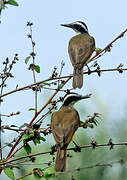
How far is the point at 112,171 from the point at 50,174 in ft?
22.5

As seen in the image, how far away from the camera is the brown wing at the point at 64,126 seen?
4328mm

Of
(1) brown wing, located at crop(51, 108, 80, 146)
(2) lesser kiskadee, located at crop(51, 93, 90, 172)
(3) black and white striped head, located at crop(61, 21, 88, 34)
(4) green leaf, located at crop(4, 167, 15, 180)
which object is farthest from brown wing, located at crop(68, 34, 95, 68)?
(4) green leaf, located at crop(4, 167, 15, 180)

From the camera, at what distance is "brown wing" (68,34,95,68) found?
17.4 ft

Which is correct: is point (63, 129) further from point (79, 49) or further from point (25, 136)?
point (79, 49)

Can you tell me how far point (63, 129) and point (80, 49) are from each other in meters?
1.36

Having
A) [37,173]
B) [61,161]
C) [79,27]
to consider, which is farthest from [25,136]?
[79,27]

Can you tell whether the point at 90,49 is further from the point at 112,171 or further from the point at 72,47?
the point at 112,171

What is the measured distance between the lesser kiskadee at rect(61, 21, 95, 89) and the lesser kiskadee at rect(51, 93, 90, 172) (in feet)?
0.72

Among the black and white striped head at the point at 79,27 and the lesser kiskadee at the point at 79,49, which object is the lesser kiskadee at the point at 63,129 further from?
the black and white striped head at the point at 79,27

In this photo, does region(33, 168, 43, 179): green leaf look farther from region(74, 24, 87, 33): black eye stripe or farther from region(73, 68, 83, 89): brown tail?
region(74, 24, 87, 33): black eye stripe

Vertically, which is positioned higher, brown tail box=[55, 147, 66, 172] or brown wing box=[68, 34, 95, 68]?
brown wing box=[68, 34, 95, 68]

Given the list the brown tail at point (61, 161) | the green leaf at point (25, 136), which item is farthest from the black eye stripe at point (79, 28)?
the green leaf at point (25, 136)

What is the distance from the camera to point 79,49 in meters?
5.53

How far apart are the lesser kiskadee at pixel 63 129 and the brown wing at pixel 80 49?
571 mm
